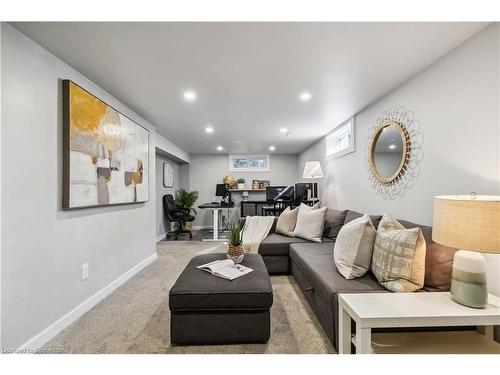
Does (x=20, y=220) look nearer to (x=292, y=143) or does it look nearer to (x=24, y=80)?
(x=24, y=80)

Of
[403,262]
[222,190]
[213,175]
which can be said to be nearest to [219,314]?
[403,262]

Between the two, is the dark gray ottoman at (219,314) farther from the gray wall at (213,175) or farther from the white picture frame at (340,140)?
the gray wall at (213,175)

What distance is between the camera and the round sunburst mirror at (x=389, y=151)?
2.28 metres

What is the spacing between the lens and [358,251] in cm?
172

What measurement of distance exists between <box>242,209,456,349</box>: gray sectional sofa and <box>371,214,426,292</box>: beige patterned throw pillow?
0.31 ft

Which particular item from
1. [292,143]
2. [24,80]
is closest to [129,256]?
[24,80]

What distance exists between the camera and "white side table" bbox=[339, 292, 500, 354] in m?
1.10

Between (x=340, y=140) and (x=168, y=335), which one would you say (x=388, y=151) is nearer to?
(x=340, y=140)

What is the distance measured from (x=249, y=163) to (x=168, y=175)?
8.01 feet

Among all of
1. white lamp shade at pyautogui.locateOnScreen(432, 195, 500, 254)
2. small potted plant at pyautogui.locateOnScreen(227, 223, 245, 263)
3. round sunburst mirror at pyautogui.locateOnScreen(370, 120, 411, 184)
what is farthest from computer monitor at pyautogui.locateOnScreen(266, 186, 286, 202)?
white lamp shade at pyautogui.locateOnScreen(432, 195, 500, 254)

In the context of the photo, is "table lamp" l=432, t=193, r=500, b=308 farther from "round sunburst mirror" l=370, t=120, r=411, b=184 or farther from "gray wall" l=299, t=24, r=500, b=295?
"round sunburst mirror" l=370, t=120, r=411, b=184

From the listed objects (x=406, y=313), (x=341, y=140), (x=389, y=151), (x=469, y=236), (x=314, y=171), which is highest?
(x=341, y=140)

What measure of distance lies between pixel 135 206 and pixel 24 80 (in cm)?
186

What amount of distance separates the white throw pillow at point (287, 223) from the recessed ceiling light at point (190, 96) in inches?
81.8
